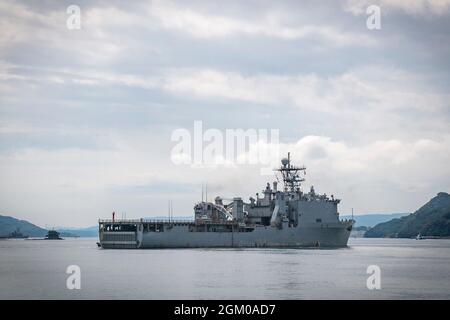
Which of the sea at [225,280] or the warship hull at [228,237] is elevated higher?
the warship hull at [228,237]

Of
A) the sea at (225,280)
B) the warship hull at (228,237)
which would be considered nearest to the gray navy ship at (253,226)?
the warship hull at (228,237)

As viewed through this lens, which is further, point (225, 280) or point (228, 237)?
point (228, 237)

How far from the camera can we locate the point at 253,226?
83500 millimetres

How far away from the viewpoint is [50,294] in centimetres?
3869

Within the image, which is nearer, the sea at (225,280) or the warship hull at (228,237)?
the sea at (225,280)

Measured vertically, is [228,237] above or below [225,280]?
above

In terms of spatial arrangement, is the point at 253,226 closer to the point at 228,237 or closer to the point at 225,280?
the point at 228,237

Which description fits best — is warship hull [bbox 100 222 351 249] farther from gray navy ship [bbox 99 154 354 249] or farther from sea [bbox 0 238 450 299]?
sea [bbox 0 238 450 299]

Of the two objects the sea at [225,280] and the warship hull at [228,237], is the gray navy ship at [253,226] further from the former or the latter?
the sea at [225,280]

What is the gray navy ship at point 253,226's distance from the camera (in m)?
78.6

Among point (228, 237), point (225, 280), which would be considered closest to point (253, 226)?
point (228, 237)
